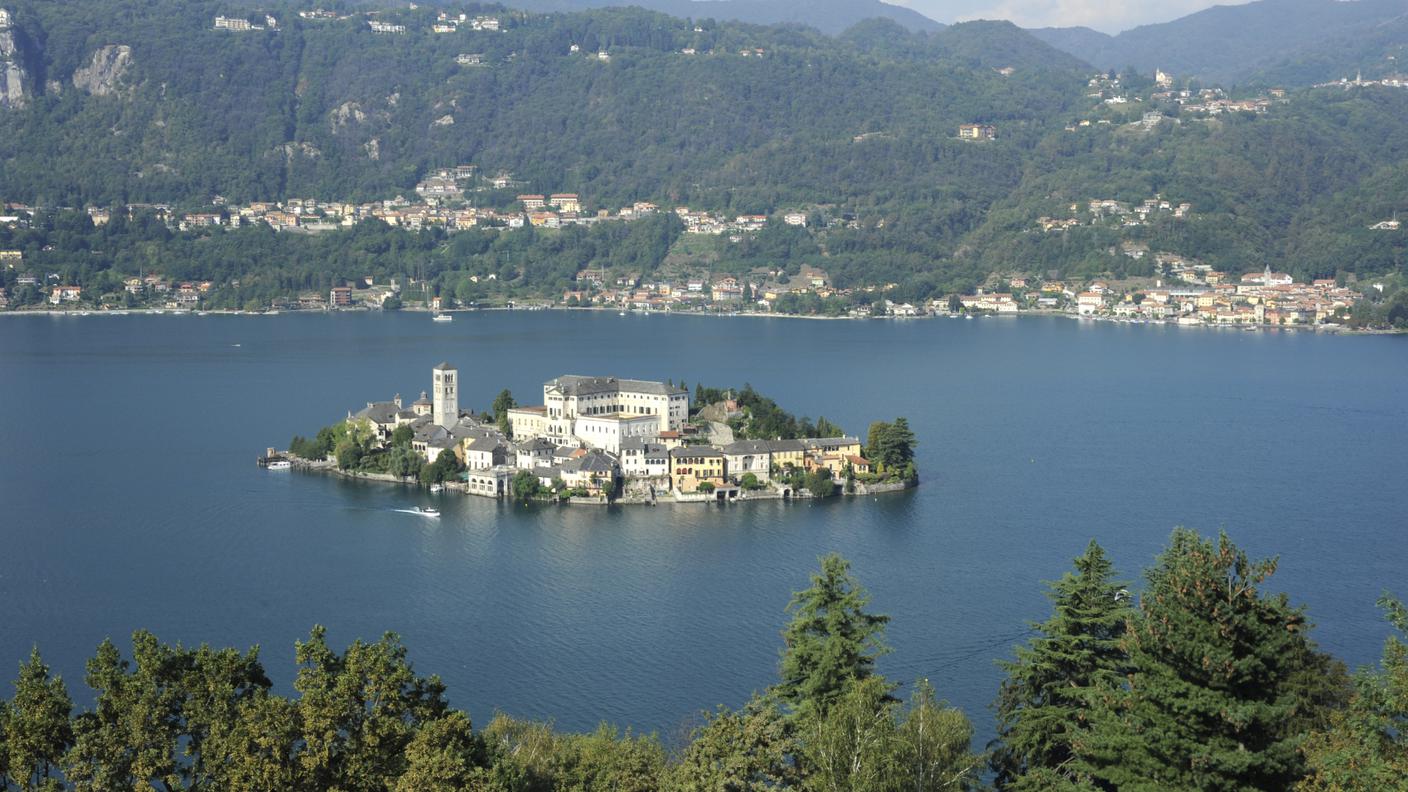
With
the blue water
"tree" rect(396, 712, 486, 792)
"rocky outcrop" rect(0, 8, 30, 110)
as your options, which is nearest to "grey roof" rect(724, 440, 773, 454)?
the blue water

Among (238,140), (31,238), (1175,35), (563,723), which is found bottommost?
(563,723)

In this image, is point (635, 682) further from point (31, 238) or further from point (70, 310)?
point (31, 238)

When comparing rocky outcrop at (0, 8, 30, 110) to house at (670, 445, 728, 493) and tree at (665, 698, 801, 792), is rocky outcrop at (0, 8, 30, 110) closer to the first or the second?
house at (670, 445, 728, 493)

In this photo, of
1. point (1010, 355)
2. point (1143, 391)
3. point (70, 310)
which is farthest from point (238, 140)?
point (1143, 391)

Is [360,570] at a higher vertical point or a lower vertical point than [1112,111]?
lower

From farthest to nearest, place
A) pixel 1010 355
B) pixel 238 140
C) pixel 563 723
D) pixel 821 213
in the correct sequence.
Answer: pixel 238 140 → pixel 821 213 → pixel 1010 355 → pixel 563 723
